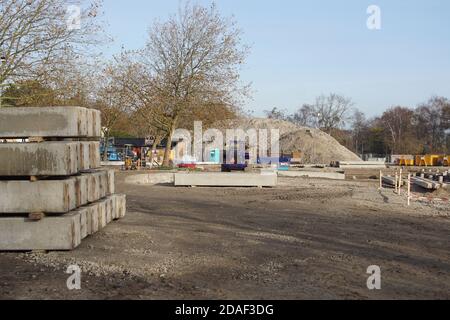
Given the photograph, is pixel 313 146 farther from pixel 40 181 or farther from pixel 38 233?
pixel 38 233

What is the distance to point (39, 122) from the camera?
29.3 feet

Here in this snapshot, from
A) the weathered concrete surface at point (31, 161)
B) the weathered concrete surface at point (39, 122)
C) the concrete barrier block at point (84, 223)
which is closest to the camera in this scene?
the weathered concrete surface at point (31, 161)

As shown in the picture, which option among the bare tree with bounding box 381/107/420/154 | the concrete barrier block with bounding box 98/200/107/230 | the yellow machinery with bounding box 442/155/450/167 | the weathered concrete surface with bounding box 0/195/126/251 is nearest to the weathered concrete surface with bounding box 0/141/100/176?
the weathered concrete surface with bounding box 0/195/126/251

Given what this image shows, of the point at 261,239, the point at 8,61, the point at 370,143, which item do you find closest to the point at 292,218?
the point at 261,239

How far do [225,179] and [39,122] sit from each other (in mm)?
18161

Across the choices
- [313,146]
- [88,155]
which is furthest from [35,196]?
[313,146]

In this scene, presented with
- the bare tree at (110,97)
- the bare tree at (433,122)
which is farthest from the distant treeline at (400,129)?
the bare tree at (110,97)

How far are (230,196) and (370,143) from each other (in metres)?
96.7

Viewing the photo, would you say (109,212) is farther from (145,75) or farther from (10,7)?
(145,75)

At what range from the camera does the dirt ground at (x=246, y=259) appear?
647cm

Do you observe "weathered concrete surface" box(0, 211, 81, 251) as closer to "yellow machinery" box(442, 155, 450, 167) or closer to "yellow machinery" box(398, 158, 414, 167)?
"yellow machinery" box(442, 155, 450, 167)

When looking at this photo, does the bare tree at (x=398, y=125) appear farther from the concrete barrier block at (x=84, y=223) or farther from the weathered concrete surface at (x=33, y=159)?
the weathered concrete surface at (x=33, y=159)

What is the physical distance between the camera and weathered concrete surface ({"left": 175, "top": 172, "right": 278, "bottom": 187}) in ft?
87.1

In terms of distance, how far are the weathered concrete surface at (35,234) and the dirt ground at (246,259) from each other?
22cm
